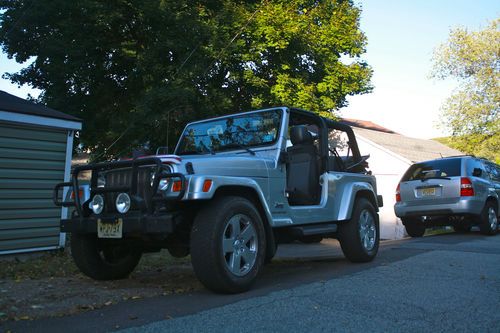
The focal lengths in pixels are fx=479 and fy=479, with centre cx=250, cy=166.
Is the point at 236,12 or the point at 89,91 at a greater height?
the point at 236,12

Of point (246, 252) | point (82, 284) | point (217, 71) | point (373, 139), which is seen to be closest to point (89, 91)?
point (217, 71)

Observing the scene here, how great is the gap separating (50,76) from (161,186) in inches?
618

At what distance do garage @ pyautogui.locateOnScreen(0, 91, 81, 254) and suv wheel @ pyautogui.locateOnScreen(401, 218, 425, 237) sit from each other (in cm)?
795

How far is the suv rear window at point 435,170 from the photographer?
10.8 metres

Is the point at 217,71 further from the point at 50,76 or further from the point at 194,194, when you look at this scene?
the point at 194,194

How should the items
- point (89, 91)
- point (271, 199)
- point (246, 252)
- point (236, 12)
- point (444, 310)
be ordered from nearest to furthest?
point (444, 310)
point (246, 252)
point (271, 199)
point (236, 12)
point (89, 91)

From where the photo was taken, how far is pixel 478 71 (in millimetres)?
30109

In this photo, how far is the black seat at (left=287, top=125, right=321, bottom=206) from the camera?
6.15 meters

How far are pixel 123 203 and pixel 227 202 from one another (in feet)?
3.38

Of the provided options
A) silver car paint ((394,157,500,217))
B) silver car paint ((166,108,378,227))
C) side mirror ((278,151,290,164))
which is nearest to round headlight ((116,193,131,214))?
silver car paint ((166,108,378,227))

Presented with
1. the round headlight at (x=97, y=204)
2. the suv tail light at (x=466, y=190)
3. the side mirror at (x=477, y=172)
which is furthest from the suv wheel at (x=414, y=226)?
the round headlight at (x=97, y=204)

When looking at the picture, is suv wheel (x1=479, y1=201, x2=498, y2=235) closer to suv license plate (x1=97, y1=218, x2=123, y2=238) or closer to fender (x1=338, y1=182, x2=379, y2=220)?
fender (x1=338, y1=182, x2=379, y2=220)

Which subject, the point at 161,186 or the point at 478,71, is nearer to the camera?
the point at 161,186

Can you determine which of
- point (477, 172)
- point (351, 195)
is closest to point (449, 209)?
point (477, 172)
